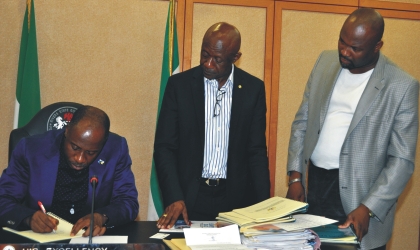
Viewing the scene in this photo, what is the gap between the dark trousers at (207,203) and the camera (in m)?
3.12

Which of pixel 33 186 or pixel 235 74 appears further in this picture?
pixel 235 74

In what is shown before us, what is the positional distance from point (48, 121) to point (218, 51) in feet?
3.32

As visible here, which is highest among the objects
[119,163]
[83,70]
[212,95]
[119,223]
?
[83,70]

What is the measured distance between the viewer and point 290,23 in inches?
206

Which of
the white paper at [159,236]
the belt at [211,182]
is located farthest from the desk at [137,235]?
the belt at [211,182]

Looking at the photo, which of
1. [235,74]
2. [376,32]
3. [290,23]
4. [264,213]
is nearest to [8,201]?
[264,213]

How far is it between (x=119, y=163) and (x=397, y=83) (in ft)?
5.06

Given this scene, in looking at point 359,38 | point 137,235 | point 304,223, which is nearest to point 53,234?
point 137,235

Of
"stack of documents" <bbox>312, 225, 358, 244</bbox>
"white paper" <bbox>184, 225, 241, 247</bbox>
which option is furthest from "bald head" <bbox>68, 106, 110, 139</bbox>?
"stack of documents" <bbox>312, 225, 358, 244</bbox>

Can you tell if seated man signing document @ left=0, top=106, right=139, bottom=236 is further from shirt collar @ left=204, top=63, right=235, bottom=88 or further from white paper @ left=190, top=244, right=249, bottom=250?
shirt collar @ left=204, top=63, right=235, bottom=88

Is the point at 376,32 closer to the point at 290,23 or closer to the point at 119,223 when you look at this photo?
the point at 119,223

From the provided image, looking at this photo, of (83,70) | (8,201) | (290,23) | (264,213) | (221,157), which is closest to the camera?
(264,213)

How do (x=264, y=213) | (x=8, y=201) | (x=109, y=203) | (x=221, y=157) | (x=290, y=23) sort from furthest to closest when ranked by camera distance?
(x=290, y=23) < (x=221, y=157) < (x=109, y=203) < (x=8, y=201) < (x=264, y=213)

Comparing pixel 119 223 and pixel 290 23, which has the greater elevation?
pixel 290 23
